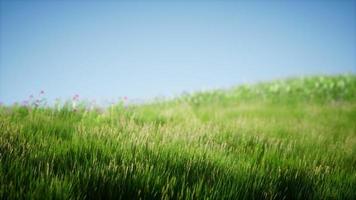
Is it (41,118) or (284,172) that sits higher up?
(41,118)

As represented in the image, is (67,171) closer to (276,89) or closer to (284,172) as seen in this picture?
(284,172)

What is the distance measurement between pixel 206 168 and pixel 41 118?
2.73 meters

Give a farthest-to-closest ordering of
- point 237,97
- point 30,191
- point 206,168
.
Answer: point 237,97
point 206,168
point 30,191

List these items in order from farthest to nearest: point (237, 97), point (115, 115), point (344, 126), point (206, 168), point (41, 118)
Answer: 1. point (237, 97)
2. point (344, 126)
3. point (115, 115)
4. point (41, 118)
5. point (206, 168)

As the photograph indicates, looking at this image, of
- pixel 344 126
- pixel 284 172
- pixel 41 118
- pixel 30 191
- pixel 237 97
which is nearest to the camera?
pixel 30 191

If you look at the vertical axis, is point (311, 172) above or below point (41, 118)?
below

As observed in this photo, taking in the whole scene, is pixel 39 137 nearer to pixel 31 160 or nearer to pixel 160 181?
pixel 31 160

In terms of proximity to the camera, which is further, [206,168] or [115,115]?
[115,115]

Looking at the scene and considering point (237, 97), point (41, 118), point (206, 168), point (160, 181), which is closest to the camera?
point (160, 181)

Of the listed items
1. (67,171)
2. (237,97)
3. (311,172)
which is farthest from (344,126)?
(237,97)

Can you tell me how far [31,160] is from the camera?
3283 millimetres

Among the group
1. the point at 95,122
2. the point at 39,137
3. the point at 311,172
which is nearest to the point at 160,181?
the point at 39,137

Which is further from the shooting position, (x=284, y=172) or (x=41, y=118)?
(x=41, y=118)

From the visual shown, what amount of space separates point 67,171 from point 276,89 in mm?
16653
